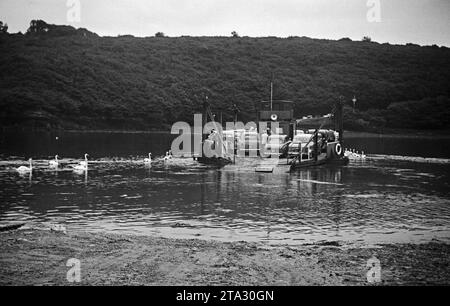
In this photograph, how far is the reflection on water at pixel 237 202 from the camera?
19.0 m

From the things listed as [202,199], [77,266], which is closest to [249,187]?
[202,199]

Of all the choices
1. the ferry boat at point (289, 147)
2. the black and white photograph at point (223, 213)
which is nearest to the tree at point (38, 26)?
the black and white photograph at point (223, 213)

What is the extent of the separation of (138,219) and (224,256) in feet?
26.3

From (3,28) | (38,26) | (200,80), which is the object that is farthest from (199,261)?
(38,26)

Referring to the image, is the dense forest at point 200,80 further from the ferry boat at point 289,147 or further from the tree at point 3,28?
the ferry boat at point 289,147

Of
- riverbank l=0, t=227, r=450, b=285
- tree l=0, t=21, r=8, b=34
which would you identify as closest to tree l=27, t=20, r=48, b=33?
tree l=0, t=21, r=8, b=34

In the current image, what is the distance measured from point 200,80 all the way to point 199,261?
128 metres

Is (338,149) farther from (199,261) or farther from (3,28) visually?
(3,28)

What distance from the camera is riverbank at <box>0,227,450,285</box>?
11320 mm

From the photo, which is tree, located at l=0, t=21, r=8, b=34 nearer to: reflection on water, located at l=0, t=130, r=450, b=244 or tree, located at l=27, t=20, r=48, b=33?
tree, located at l=27, t=20, r=48, b=33

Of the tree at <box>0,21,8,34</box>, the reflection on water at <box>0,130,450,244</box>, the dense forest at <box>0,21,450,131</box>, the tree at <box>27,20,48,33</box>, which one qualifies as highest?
the tree at <box>27,20,48,33</box>

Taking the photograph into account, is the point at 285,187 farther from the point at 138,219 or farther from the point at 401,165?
the point at 401,165

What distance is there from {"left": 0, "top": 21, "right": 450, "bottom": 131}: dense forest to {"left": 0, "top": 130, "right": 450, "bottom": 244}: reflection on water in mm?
75925

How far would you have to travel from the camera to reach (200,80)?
138 meters
